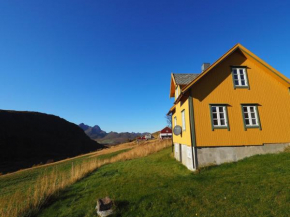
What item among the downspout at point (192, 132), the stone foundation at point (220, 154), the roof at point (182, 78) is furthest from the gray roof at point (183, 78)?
the stone foundation at point (220, 154)

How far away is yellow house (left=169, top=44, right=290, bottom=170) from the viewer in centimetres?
1066

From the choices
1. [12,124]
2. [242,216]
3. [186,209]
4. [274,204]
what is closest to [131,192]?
[186,209]

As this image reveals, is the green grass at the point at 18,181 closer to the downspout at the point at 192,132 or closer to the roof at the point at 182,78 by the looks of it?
the downspout at the point at 192,132

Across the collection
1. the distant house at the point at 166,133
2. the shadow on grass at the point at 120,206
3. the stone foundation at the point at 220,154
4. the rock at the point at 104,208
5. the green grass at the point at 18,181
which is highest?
the distant house at the point at 166,133

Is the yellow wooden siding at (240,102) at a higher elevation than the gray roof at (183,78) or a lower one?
lower

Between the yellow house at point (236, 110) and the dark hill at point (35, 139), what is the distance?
54.5 metres

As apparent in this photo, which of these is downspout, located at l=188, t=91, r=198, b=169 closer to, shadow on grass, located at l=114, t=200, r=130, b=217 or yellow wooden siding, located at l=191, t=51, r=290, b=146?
yellow wooden siding, located at l=191, t=51, r=290, b=146

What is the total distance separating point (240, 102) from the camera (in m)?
11.4

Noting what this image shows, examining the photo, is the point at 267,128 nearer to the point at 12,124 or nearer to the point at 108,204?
the point at 108,204

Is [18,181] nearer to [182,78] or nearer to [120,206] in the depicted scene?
[120,206]

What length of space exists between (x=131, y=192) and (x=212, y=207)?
4026 mm

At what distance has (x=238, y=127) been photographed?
10.9 metres

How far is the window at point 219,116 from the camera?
430 inches

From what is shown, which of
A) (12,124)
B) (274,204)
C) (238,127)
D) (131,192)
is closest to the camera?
(274,204)
